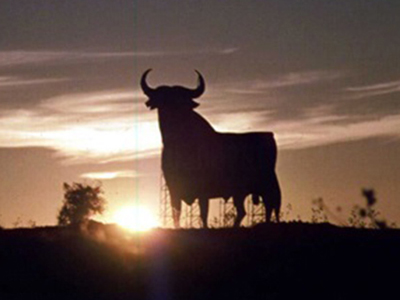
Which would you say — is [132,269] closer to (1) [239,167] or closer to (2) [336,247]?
(2) [336,247]

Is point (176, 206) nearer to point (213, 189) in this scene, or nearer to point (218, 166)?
point (213, 189)

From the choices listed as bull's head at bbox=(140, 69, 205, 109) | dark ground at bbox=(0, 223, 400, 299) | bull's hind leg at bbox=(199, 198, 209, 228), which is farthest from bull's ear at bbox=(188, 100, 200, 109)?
dark ground at bbox=(0, 223, 400, 299)

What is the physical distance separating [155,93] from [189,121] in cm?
99

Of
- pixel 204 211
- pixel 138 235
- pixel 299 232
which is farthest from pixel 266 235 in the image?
pixel 204 211

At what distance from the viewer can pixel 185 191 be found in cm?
2900

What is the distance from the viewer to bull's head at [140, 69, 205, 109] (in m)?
29.0

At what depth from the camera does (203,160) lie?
29250mm

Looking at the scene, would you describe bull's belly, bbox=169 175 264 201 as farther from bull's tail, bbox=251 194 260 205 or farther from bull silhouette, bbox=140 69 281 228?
bull's tail, bbox=251 194 260 205

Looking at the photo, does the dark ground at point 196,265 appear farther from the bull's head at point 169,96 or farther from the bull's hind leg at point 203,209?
the bull's head at point 169,96

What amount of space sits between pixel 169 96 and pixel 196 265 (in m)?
10.4

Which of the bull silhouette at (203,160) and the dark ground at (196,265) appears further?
the bull silhouette at (203,160)

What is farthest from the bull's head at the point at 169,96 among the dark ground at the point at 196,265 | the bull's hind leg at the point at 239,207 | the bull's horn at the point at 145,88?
the dark ground at the point at 196,265

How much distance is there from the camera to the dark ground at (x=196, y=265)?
18.1 m

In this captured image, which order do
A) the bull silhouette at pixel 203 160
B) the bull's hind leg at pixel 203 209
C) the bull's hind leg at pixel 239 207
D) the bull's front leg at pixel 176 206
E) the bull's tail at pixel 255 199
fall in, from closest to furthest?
the bull's hind leg at pixel 203 209
the bull's front leg at pixel 176 206
the bull silhouette at pixel 203 160
the bull's hind leg at pixel 239 207
the bull's tail at pixel 255 199
